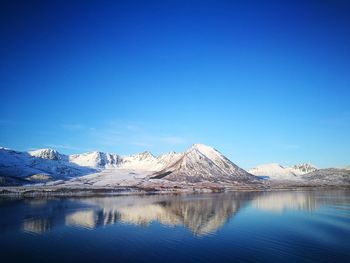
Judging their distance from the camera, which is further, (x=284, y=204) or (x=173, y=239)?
(x=284, y=204)

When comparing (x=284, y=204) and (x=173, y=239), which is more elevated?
(x=284, y=204)

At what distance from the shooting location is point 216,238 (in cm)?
5528

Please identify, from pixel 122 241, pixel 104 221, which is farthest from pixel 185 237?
pixel 104 221

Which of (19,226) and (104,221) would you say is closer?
(19,226)

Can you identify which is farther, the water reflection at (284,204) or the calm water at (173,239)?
the water reflection at (284,204)

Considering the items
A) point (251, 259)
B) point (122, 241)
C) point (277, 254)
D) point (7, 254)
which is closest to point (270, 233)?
point (277, 254)

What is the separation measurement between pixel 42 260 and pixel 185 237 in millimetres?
24141

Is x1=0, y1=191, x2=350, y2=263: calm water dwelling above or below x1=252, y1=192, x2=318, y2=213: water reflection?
below

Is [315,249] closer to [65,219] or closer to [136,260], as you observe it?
[136,260]

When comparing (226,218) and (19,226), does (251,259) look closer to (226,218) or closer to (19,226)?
(226,218)

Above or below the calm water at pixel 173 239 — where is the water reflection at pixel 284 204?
above

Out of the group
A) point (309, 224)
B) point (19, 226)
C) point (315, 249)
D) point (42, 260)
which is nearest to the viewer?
point (42, 260)

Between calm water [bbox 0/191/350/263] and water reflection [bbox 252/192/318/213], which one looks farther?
water reflection [bbox 252/192/318/213]

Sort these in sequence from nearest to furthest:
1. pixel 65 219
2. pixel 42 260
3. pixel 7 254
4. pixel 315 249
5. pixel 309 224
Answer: pixel 42 260, pixel 7 254, pixel 315 249, pixel 309 224, pixel 65 219
